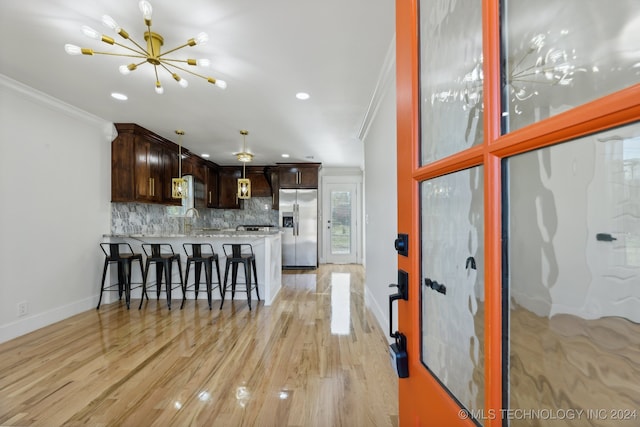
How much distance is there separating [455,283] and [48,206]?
14.1ft

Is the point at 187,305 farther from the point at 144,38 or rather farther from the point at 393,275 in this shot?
the point at 144,38

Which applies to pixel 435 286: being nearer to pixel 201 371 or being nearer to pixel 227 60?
pixel 201 371

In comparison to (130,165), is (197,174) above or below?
above

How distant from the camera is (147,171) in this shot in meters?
4.36

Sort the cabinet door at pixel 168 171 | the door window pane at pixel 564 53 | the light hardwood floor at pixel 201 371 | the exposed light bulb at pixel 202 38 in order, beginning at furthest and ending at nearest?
the cabinet door at pixel 168 171
the exposed light bulb at pixel 202 38
the light hardwood floor at pixel 201 371
the door window pane at pixel 564 53

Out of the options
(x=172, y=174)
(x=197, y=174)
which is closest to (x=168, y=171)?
(x=172, y=174)

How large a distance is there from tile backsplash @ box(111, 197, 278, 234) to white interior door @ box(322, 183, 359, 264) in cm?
142

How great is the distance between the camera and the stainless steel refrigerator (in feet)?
22.4

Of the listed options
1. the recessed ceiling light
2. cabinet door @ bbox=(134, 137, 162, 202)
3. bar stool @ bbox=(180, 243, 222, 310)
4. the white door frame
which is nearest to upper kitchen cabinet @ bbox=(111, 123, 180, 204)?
cabinet door @ bbox=(134, 137, 162, 202)

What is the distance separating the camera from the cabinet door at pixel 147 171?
418 centimetres

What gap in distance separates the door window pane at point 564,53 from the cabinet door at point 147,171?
4.73m

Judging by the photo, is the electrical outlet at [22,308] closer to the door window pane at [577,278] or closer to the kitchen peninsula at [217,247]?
the kitchen peninsula at [217,247]

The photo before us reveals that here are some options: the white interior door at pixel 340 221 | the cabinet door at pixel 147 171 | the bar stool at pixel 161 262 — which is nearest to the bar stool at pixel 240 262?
the bar stool at pixel 161 262

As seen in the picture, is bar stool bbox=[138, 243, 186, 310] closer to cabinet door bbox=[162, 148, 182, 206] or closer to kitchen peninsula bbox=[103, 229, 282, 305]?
kitchen peninsula bbox=[103, 229, 282, 305]
